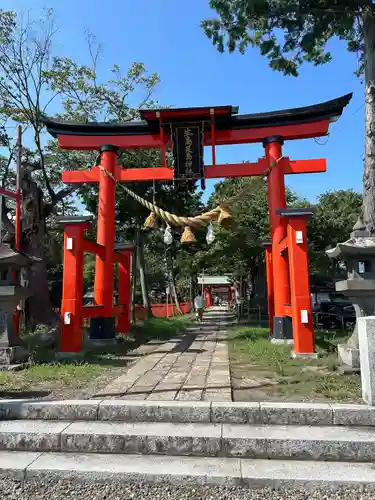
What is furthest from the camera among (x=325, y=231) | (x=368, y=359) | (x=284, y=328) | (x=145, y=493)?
(x=325, y=231)

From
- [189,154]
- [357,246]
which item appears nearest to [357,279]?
[357,246]

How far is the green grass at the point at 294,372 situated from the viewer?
5.20m

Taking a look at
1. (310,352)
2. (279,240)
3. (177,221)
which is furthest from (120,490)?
(279,240)

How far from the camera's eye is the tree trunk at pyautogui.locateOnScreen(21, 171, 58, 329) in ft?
45.2

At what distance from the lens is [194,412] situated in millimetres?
4305

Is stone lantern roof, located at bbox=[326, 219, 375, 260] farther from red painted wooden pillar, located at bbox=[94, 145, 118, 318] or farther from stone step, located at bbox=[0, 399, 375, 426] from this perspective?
red painted wooden pillar, located at bbox=[94, 145, 118, 318]

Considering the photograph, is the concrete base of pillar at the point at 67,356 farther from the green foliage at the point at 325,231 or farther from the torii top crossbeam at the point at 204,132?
the green foliage at the point at 325,231

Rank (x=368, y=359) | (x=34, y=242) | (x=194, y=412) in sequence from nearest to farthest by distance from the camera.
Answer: (x=194, y=412) < (x=368, y=359) < (x=34, y=242)

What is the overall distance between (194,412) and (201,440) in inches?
19.3

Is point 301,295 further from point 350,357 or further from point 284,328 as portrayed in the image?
point 284,328

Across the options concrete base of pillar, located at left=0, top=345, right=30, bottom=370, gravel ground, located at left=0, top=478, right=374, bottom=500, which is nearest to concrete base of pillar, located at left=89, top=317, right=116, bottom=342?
concrete base of pillar, located at left=0, top=345, right=30, bottom=370

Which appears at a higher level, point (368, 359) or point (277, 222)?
point (277, 222)

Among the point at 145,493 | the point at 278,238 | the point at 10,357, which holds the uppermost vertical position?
the point at 278,238

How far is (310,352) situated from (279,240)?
Result: 3.19m
